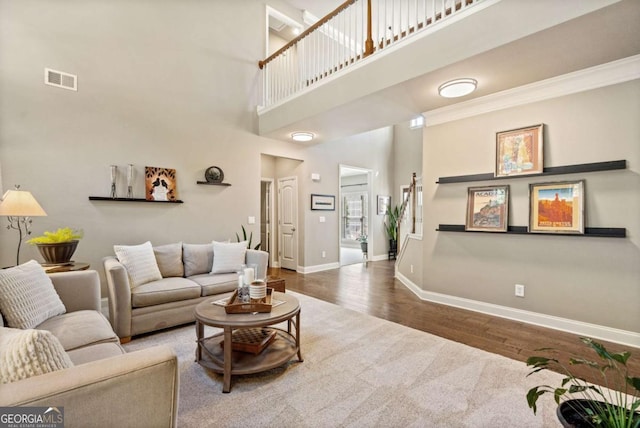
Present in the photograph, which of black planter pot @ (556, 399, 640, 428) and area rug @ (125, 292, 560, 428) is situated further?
area rug @ (125, 292, 560, 428)

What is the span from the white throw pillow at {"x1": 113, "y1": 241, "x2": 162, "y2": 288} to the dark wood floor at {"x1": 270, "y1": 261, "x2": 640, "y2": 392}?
214cm

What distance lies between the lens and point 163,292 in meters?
2.88

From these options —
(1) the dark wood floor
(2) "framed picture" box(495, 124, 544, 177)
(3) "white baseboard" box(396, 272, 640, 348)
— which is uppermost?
(2) "framed picture" box(495, 124, 544, 177)

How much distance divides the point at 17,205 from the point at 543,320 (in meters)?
5.25

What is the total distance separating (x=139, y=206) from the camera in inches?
155

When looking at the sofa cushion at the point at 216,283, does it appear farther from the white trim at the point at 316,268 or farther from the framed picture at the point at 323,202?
the framed picture at the point at 323,202

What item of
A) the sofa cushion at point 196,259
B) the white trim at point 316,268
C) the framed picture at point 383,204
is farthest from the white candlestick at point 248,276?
the framed picture at point 383,204

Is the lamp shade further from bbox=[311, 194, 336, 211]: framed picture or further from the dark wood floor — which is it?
bbox=[311, 194, 336, 211]: framed picture

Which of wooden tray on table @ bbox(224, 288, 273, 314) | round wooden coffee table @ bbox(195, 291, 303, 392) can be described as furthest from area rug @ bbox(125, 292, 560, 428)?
wooden tray on table @ bbox(224, 288, 273, 314)

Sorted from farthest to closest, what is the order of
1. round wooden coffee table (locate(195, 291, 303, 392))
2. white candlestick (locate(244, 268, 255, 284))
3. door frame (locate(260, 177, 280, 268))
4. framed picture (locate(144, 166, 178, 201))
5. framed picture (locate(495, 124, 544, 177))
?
door frame (locate(260, 177, 280, 268)), framed picture (locate(144, 166, 178, 201)), framed picture (locate(495, 124, 544, 177)), white candlestick (locate(244, 268, 255, 284)), round wooden coffee table (locate(195, 291, 303, 392))

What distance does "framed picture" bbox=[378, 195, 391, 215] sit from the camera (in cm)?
764

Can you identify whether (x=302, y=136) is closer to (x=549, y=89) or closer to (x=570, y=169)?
(x=549, y=89)

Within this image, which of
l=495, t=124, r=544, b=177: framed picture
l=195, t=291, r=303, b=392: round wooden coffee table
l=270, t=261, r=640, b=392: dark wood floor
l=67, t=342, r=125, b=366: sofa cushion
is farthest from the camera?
l=495, t=124, r=544, b=177: framed picture

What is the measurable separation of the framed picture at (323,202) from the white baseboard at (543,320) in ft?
9.02
